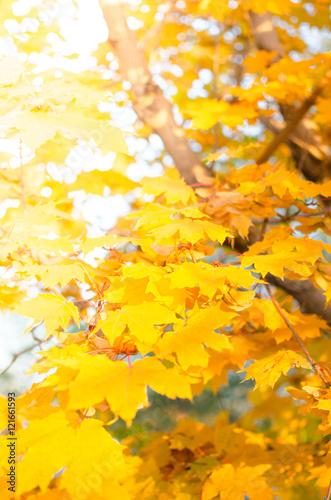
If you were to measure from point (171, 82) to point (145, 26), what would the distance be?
0.65 meters

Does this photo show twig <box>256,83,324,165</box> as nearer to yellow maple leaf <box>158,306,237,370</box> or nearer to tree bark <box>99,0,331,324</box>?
tree bark <box>99,0,331,324</box>

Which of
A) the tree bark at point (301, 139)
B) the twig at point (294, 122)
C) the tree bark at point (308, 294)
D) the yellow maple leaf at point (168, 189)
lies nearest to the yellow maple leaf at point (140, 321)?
the yellow maple leaf at point (168, 189)

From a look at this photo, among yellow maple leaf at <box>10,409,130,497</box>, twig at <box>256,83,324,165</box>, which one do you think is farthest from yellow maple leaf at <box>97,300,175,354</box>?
twig at <box>256,83,324,165</box>

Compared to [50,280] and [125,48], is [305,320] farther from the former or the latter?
[125,48]

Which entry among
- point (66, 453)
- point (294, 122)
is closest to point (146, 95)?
point (294, 122)

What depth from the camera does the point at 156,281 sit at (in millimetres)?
1291

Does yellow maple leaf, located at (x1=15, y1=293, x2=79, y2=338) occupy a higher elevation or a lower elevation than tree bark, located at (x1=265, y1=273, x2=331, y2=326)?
higher

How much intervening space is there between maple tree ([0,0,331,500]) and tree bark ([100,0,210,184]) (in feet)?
0.03

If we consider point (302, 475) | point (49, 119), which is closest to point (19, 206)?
point (49, 119)

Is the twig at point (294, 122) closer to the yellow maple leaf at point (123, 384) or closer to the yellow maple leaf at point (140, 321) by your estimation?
the yellow maple leaf at point (140, 321)

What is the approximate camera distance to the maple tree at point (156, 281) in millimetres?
1052

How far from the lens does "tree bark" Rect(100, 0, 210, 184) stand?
242 centimetres

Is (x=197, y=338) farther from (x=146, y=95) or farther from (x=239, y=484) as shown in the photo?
(x=146, y=95)

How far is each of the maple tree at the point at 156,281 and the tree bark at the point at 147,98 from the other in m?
0.01
